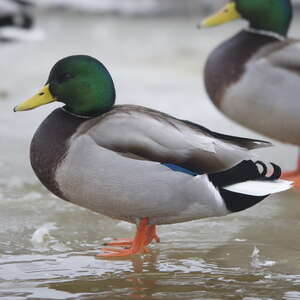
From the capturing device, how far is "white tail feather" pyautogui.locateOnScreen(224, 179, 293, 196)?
147 inches

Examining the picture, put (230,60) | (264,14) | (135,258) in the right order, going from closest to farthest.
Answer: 1. (135,258)
2. (230,60)
3. (264,14)

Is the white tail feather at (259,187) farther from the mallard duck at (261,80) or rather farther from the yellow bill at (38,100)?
the mallard duck at (261,80)

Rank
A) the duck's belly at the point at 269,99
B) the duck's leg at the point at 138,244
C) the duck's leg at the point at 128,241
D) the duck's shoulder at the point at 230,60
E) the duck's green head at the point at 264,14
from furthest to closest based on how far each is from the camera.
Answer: the duck's green head at the point at 264,14
the duck's shoulder at the point at 230,60
the duck's belly at the point at 269,99
the duck's leg at the point at 128,241
the duck's leg at the point at 138,244

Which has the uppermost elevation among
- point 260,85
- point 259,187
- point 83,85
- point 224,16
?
point 224,16

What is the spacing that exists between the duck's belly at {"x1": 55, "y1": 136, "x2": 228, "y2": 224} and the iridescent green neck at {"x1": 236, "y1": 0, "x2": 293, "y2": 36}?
221 cm

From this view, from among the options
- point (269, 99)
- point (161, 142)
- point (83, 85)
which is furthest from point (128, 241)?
point (269, 99)

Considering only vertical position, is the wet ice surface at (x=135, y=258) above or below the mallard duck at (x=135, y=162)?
below

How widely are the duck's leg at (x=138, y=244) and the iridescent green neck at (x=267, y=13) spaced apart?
218cm

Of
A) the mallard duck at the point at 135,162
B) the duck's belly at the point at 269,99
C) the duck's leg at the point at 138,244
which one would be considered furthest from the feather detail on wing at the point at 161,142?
the duck's belly at the point at 269,99

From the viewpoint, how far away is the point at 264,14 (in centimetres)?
583

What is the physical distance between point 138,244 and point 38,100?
70cm

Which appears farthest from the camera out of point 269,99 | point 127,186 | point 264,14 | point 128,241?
point 264,14

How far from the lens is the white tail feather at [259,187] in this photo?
3734 mm

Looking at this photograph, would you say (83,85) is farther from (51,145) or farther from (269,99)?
(269,99)
